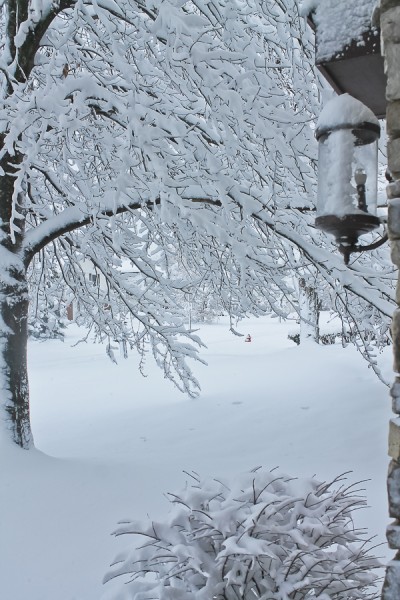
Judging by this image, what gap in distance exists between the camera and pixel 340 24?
257cm

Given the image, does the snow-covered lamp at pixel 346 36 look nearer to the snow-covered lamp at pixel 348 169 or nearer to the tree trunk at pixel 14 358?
the snow-covered lamp at pixel 348 169

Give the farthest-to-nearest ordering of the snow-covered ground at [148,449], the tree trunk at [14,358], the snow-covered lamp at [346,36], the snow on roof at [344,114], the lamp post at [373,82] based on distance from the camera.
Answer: the tree trunk at [14,358] → the snow-covered ground at [148,449] → the snow on roof at [344,114] → the snow-covered lamp at [346,36] → the lamp post at [373,82]

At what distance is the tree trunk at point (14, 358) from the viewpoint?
20.4 ft

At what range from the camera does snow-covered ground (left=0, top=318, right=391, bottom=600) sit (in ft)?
14.3

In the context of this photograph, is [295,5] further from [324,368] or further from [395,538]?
[324,368]

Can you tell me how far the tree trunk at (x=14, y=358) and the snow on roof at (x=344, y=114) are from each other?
4495 millimetres

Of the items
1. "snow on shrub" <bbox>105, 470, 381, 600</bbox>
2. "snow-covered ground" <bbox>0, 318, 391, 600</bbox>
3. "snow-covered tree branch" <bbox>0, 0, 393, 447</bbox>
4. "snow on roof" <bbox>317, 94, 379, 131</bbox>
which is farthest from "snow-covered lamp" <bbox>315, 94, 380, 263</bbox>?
"snow-covered ground" <bbox>0, 318, 391, 600</bbox>

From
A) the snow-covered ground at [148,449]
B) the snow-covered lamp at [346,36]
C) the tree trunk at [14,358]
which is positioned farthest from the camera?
the tree trunk at [14,358]

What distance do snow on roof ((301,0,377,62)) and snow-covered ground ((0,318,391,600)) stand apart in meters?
2.85

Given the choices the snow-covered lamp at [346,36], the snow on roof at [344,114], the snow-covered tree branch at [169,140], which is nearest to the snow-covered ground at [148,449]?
the snow-covered tree branch at [169,140]

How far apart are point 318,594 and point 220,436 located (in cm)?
447

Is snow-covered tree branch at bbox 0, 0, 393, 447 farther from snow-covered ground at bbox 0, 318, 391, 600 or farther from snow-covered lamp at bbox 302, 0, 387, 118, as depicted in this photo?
snow-covered lamp at bbox 302, 0, 387, 118

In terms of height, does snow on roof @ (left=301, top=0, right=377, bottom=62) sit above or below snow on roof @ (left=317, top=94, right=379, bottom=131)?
above

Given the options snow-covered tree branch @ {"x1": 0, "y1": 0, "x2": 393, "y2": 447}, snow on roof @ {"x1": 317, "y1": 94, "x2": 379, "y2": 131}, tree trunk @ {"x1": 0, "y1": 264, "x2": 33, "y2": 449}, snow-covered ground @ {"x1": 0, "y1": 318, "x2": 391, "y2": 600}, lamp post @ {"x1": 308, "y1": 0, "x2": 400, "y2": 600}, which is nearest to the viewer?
→ lamp post @ {"x1": 308, "y1": 0, "x2": 400, "y2": 600}
